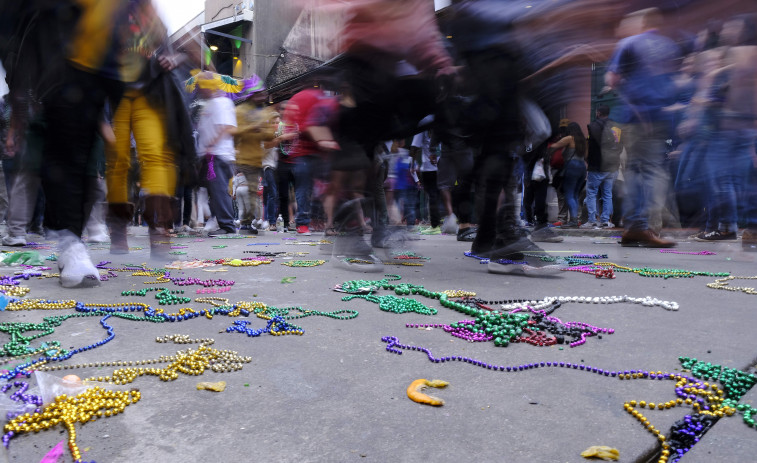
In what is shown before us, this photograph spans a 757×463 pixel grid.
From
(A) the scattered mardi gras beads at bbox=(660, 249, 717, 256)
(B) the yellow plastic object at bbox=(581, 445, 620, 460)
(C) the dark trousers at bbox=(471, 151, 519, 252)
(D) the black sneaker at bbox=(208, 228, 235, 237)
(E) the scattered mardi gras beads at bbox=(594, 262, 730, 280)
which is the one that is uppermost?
(C) the dark trousers at bbox=(471, 151, 519, 252)

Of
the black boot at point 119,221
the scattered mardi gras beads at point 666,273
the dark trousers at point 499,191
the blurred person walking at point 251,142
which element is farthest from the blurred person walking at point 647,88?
the blurred person walking at point 251,142

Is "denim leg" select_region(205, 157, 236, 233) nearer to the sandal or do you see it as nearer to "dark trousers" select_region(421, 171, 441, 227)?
"dark trousers" select_region(421, 171, 441, 227)

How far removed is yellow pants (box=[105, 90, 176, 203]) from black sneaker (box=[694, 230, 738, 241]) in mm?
5319

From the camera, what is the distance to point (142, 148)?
353cm

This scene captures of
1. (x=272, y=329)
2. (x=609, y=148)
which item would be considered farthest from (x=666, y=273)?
(x=609, y=148)

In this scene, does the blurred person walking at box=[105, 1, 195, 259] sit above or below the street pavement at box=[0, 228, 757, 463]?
above

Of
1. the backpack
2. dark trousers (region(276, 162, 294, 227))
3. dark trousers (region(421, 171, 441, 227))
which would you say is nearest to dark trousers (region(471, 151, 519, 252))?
the backpack

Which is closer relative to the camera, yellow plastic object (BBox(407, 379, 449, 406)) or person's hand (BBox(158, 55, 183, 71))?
yellow plastic object (BBox(407, 379, 449, 406))

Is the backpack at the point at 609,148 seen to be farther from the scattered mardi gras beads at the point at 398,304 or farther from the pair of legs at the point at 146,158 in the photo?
the pair of legs at the point at 146,158

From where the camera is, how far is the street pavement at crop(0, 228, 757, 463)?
3.57 feet

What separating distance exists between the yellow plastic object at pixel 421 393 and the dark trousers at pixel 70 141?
2.51 metres

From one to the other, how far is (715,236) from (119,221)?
5912 millimetres

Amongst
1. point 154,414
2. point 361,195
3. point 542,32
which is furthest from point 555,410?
point 361,195

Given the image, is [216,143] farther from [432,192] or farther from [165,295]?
[165,295]
